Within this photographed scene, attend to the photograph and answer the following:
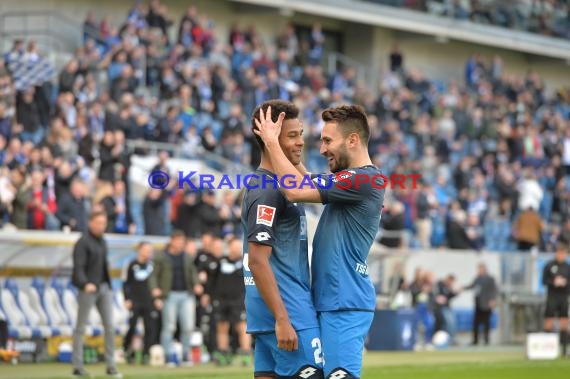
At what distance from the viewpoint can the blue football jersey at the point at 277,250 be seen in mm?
7434

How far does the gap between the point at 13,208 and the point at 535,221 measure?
16334mm

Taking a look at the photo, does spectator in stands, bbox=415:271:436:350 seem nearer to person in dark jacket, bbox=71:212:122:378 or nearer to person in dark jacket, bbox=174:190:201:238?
person in dark jacket, bbox=174:190:201:238

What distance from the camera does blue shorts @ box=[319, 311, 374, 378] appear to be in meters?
7.36

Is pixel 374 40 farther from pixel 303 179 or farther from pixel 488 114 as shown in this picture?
pixel 303 179

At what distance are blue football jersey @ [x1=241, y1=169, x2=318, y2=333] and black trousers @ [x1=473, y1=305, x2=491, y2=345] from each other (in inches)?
834

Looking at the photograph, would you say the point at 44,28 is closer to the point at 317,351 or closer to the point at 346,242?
the point at 346,242

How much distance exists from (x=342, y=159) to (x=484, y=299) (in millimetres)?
21051

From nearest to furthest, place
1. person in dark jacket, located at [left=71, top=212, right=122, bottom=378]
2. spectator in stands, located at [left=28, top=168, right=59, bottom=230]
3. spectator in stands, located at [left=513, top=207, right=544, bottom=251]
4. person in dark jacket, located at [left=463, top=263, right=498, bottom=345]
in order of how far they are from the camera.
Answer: person in dark jacket, located at [left=71, top=212, right=122, bottom=378] → spectator in stands, located at [left=28, top=168, right=59, bottom=230] → person in dark jacket, located at [left=463, top=263, right=498, bottom=345] → spectator in stands, located at [left=513, top=207, right=544, bottom=251]

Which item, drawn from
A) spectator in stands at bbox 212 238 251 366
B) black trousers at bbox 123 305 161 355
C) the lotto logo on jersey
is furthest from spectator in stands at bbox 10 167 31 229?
the lotto logo on jersey

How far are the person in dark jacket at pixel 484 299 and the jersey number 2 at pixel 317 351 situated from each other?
69.2 feet

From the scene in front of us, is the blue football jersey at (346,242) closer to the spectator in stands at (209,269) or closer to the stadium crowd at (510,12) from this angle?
the spectator in stands at (209,269)

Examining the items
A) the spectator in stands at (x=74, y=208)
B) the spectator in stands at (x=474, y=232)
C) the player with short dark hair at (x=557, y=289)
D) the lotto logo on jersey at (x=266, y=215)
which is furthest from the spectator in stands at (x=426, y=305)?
the lotto logo on jersey at (x=266, y=215)

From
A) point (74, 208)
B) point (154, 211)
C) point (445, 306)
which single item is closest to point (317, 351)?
point (74, 208)

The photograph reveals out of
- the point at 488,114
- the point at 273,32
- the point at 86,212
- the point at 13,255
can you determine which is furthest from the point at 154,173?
the point at 488,114
